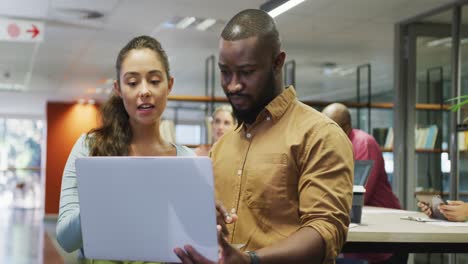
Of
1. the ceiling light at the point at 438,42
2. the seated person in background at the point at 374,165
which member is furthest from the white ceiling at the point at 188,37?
the seated person in background at the point at 374,165

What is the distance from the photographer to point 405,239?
257 centimetres

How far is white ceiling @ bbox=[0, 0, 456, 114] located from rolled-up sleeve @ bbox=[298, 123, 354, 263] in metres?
4.64

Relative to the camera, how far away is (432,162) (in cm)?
656

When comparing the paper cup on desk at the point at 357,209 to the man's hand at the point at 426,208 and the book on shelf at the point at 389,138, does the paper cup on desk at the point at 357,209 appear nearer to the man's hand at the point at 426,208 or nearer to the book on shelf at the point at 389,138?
the man's hand at the point at 426,208

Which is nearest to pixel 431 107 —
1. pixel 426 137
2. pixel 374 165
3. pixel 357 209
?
pixel 426 137

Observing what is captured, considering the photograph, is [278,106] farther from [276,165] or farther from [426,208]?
[426,208]

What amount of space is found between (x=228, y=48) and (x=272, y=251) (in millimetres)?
508

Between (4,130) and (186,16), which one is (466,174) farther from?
(4,130)

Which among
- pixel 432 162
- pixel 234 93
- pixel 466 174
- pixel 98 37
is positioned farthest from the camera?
pixel 98 37

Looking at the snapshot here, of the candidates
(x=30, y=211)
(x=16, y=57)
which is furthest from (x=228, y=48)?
(x=30, y=211)

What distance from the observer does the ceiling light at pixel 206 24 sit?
717 cm

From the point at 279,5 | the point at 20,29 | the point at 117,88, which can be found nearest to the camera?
the point at 117,88

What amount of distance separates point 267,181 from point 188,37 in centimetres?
673

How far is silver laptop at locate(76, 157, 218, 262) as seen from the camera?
1.40 meters
